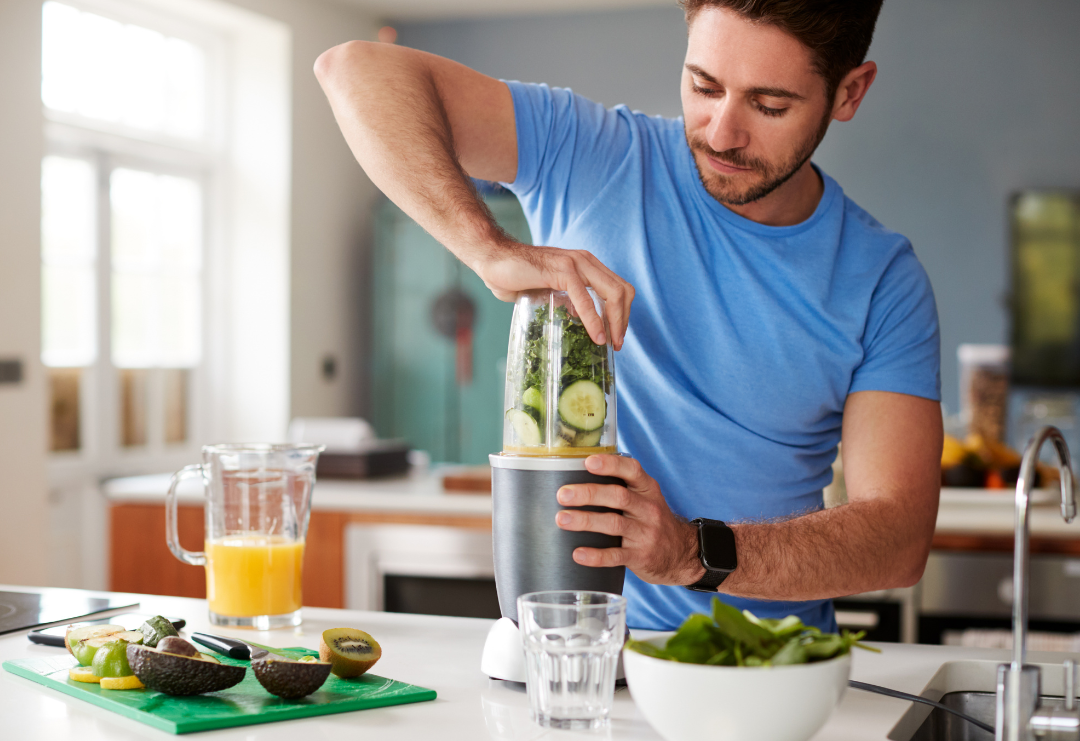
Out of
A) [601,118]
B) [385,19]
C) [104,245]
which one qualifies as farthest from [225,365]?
[601,118]

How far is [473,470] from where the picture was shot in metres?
2.99

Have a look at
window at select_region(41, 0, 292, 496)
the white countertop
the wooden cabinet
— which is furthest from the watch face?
window at select_region(41, 0, 292, 496)

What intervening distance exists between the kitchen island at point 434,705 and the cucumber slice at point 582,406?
26cm

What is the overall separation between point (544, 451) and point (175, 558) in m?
2.16

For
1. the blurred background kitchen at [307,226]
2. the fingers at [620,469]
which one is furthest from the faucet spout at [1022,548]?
the blurred background kitchen at [307,226]

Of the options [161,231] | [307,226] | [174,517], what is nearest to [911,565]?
[174,517]

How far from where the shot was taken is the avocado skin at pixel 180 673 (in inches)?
35.2

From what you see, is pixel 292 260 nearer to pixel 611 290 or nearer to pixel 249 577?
pixel 249 577

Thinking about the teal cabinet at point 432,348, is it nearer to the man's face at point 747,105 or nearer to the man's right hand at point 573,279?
the man's face at point 747,105

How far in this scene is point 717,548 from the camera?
1.09 metres

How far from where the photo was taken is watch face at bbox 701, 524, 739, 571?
1.08 m

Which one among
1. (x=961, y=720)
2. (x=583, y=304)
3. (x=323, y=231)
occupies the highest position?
(x=323, y=231)

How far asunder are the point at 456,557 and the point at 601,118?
1.50 metres

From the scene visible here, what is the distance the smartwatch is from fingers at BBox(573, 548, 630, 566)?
0.39 ft
